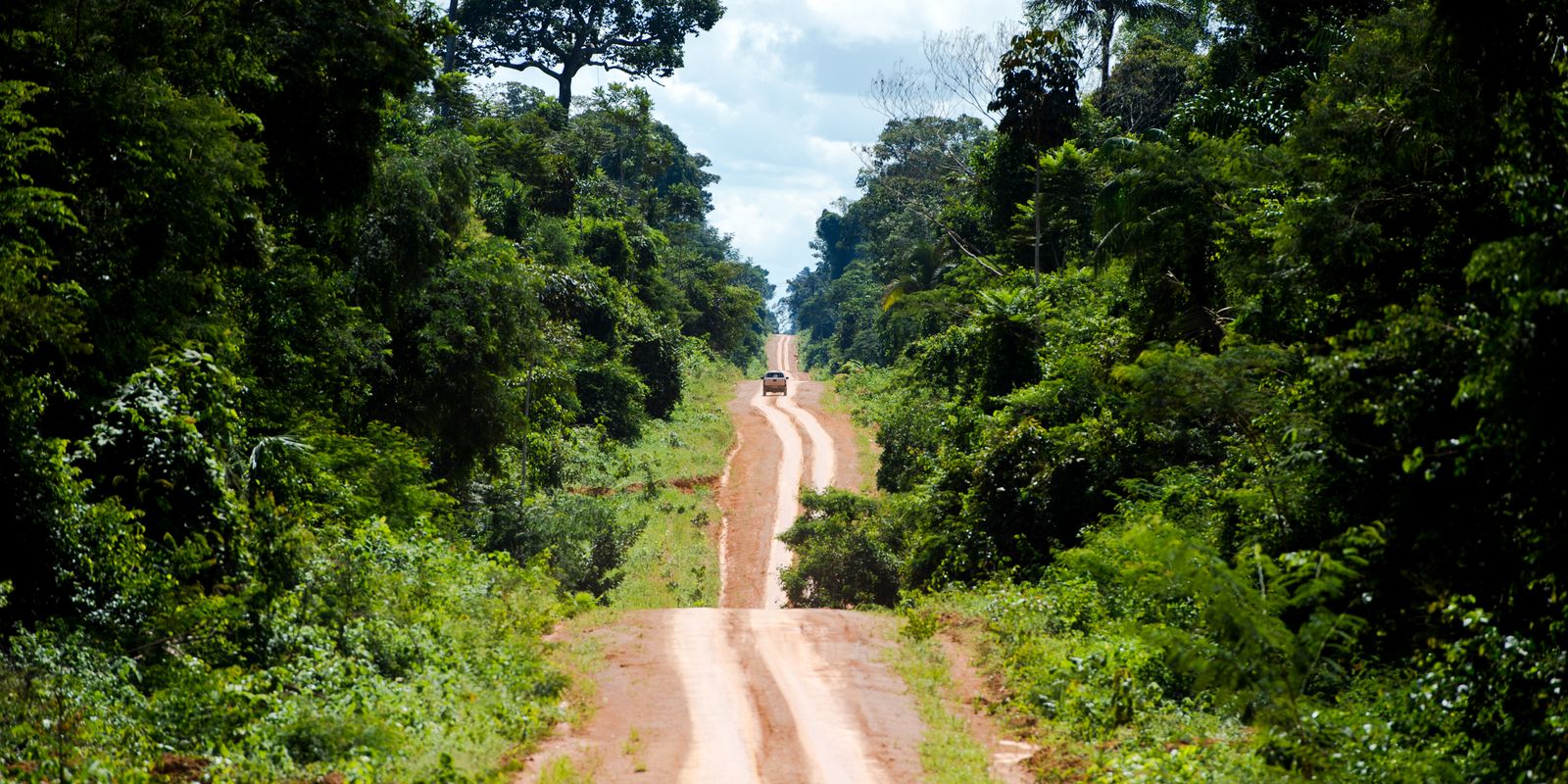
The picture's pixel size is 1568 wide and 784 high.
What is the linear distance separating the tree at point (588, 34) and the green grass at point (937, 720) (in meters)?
49.5

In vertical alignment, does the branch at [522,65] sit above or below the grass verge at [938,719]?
above

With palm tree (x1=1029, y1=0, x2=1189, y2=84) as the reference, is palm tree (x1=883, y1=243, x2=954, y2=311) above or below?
below

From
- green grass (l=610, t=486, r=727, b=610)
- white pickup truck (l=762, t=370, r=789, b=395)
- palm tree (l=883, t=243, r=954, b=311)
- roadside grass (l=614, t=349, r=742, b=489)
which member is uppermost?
palm tree (l=883, t=243, r=954, b=311)

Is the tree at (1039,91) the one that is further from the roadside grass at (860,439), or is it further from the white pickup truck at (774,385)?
the white pickup truck at (774,385)

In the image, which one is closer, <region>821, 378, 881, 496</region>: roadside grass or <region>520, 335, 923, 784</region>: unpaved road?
<region>520, 335, 923, 784</region>: unpaved road

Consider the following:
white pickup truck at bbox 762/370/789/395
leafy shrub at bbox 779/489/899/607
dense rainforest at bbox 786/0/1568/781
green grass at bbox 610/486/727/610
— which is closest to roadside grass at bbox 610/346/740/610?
green grass at bbox 610/486/727/610

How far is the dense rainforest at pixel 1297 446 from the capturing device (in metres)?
8.30

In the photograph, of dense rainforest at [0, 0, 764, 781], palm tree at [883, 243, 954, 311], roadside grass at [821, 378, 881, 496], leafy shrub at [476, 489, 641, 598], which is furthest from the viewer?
palm tree at [883, 243, 954, 311]

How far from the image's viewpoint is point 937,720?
13914 mm

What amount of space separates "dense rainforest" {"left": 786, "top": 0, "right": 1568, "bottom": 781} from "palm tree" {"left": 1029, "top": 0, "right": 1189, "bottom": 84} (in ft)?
38.8

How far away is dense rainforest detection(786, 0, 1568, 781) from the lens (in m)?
8.30

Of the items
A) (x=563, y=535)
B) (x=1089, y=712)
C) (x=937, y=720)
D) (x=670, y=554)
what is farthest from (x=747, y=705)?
(x=670, y=554)

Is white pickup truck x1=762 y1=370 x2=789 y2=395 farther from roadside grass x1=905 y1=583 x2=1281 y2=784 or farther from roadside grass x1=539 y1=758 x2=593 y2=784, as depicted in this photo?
roadside grass x1=539 y1=758 x2=593 y2=784

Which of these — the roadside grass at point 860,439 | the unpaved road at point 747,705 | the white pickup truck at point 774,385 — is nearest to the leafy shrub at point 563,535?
the unpaved road at point 747,705
